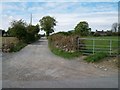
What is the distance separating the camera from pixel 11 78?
356 inches

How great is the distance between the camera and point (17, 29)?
36875mm

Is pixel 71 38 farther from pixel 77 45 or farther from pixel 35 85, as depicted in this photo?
pixel 35 85

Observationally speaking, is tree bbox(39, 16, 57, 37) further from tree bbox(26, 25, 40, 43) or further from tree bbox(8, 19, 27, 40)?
tree bbox(8, 19, 27, 40)

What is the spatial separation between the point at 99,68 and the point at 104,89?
448cm

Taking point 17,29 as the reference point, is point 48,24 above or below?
above

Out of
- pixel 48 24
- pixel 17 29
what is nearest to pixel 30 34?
pixel 17 29

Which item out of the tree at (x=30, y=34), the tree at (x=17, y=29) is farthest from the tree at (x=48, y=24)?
the tree at (x=17, y=29)

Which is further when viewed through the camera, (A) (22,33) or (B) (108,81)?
(A) (22,33)

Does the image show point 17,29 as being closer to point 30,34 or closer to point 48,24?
point 30,34

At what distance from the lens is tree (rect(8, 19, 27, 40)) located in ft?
120

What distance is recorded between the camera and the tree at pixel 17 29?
3646cm

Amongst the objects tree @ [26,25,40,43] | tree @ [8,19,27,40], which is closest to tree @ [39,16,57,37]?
tree @ [26,25,40,43]

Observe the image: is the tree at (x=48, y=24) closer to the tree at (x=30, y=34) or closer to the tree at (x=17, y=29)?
the tree at (x=30, y=34)

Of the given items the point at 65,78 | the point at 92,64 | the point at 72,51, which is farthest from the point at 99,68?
the point at 72,51
